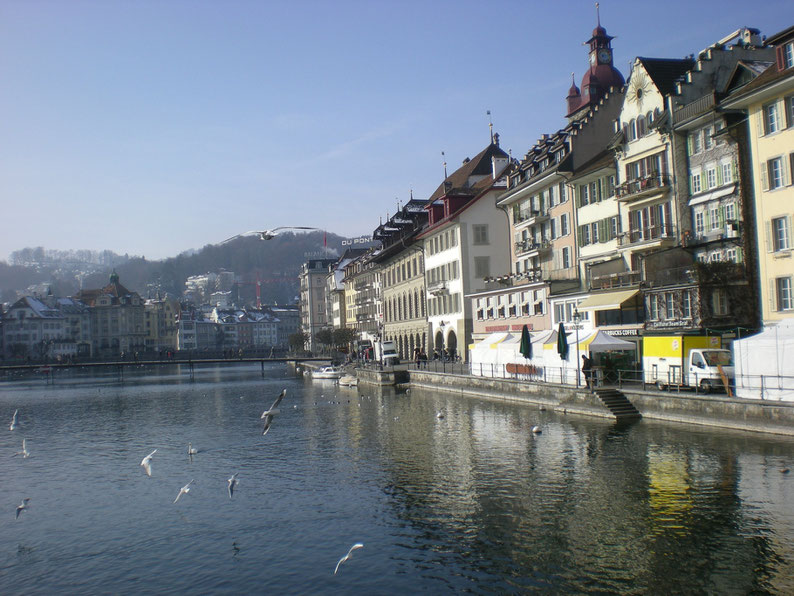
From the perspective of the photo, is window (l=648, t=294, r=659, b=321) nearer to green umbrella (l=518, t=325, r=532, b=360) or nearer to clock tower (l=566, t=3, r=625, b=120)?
green umbrella (l=518, t=325, r=532, b=360)

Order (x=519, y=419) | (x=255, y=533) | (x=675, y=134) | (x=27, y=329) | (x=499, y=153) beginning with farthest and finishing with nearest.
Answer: (x=27, y=329)
(x=499, y=153)
(x=675, y=134)
(x=519, y=419)
(x=255, y=533)

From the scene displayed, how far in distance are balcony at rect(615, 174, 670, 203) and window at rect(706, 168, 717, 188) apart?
2.94 m

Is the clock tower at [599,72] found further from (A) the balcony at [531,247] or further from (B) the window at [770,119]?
(B) the window at [770,119]

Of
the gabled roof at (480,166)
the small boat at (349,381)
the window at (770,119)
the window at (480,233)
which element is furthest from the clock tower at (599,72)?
the window at (770,119)

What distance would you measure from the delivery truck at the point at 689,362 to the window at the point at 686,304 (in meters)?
3.15

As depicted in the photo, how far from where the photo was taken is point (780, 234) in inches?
1454

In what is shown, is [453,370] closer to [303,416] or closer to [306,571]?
[303,416]

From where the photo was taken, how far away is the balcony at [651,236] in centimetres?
4488

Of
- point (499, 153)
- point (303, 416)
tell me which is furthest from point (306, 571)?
point (499, 153)

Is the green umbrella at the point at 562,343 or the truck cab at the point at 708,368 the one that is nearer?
the truck cab at the point at 708,368

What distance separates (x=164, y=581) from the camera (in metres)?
17.4

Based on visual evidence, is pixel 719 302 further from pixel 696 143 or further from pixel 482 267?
pixel 482 267

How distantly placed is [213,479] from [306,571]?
39.7 ft

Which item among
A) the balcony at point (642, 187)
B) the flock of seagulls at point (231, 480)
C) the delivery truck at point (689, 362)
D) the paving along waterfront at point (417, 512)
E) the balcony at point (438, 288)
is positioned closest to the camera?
the paving along waterfront at point (417, 512)
